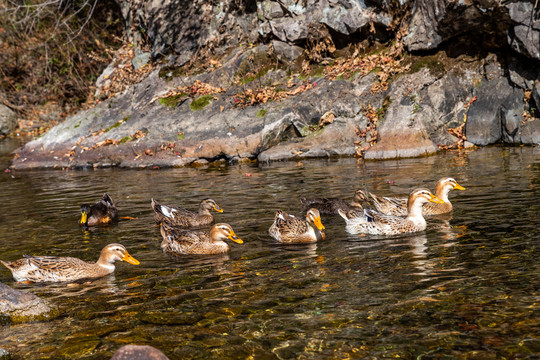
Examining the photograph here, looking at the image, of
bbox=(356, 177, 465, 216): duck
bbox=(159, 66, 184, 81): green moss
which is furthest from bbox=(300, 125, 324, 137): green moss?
bbox=(356, 177, 465, 216): duck

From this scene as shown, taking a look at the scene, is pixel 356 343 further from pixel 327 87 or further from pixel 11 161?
pixel 11 161

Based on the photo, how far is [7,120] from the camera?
38.5 m

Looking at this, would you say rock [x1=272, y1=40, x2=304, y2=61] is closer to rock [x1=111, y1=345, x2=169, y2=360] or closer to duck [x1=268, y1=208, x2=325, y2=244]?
duck [x1=268, y1=208, x2=325, y2=244]

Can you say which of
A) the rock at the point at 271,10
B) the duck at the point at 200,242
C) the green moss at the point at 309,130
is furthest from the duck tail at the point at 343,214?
the rock at the point at 271,10

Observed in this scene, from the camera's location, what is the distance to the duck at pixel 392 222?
1099 centimetres

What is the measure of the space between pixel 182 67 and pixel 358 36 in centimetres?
848

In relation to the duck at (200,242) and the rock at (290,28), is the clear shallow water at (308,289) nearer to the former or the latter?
the duck at (200,242)

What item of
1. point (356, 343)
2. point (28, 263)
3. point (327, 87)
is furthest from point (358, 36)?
point (356, 343)

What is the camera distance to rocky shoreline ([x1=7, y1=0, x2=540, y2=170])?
20.6m

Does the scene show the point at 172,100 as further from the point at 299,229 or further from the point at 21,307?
the point at 21,307

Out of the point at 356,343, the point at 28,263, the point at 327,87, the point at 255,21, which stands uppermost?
the point at 255,21

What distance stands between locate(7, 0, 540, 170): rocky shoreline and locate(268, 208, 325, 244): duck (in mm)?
9629

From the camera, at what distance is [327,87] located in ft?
77.3

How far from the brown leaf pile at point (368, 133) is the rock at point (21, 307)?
14571 millimetres
